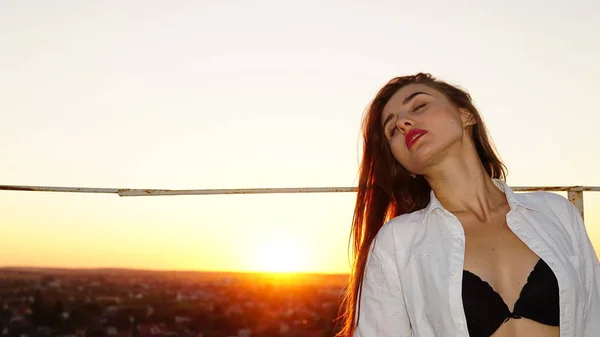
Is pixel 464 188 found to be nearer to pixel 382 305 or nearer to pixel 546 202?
pixel 546 202

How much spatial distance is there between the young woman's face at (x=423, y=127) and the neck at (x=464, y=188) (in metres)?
0.08

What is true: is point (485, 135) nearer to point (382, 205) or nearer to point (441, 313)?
point (382, 205)

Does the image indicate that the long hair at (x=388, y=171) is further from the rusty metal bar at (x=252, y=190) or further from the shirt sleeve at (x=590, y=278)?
the shirt sleeve at (x=590, y=278)

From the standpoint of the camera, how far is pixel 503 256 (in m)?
2.24

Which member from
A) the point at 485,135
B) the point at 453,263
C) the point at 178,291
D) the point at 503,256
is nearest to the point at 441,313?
the point at 453,263

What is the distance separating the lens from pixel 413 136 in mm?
2445

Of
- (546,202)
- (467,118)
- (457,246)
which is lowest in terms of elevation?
(457,246)

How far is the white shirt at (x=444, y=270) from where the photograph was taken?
6.92 ft

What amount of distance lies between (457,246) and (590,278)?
556 millimetres

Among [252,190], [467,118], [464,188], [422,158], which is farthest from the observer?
[252,190]

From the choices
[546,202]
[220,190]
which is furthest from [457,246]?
[220,190]

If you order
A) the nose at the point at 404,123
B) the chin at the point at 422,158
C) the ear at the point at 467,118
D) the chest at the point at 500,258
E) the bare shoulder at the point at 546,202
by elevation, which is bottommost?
the chest at the point at 500,258

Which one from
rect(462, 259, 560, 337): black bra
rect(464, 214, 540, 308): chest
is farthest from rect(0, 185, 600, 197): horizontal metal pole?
rect(462, 259, 560, 337): black bra

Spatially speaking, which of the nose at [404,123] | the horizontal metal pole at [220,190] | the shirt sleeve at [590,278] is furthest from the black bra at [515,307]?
the horizontal metal pole at [220,190]
